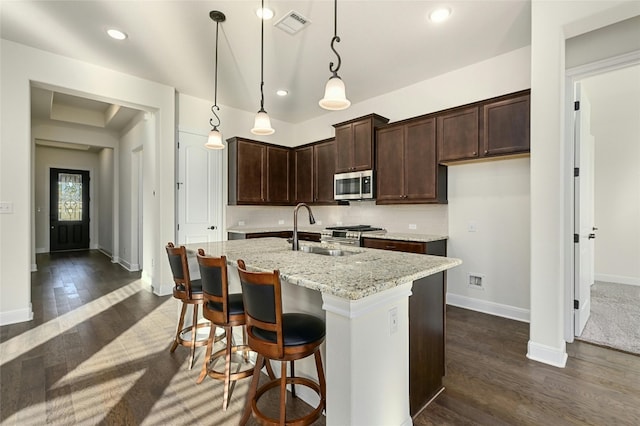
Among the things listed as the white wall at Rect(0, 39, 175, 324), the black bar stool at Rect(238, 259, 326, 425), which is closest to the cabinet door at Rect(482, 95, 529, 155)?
the black bar stool at Rect(238, 259, 326, 425)

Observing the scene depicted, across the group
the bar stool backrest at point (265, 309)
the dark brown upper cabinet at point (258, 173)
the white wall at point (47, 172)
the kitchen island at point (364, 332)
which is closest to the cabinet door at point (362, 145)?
the dark brown upper cabinet at point (258, 173)

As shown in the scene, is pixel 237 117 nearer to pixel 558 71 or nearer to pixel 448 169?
pixel 448 169

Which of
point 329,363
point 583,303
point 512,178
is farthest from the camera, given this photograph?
point 512,178

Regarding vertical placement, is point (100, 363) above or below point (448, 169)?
below

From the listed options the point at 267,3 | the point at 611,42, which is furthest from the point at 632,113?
the point at 267,3

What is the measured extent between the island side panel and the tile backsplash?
7.09 ft

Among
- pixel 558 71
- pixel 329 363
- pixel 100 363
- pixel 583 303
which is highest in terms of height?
pixel 558 71

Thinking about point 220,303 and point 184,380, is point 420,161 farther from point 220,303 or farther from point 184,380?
point 184,380

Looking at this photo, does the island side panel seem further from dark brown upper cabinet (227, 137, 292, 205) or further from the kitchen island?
dark brown upper cabinet (227, 137, 292, 205)

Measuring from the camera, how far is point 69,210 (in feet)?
28.1

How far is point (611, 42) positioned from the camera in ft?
8.42

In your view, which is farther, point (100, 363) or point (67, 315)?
point (67, 315)

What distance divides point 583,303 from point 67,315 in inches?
222

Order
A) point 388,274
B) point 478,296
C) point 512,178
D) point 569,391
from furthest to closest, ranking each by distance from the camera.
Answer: point 478,296 < point 512,178 < point 569,391 < point 388,274
